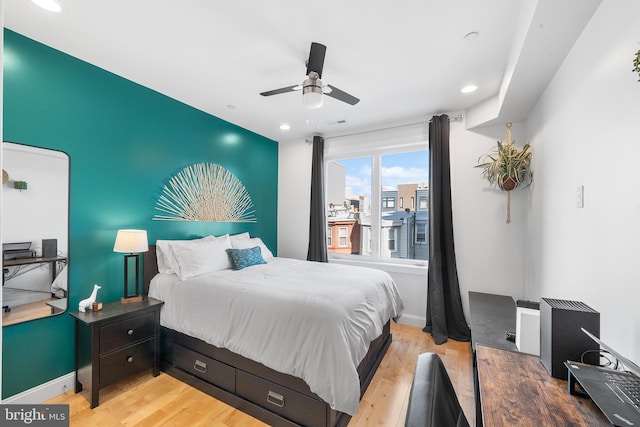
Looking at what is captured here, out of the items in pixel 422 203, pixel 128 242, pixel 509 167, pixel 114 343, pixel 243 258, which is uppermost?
pixel 509 167

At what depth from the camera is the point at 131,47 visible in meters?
2.23

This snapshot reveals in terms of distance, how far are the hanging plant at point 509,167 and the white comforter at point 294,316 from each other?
1.59 m

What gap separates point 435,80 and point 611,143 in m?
1.64

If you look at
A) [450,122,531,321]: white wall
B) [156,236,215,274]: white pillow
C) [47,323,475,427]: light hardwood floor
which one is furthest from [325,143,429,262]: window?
[156,236,215,274]: white pillow

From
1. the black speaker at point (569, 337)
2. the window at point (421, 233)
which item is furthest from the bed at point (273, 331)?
the window at point (421, 233)

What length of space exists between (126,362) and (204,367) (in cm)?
62

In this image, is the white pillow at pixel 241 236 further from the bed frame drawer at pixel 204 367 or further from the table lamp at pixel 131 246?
the bed frame drawer at pixel 204 367

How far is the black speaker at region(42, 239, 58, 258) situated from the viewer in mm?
2172

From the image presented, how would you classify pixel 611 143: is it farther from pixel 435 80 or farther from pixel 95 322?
pixel 95 322

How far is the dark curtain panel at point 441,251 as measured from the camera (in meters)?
3.27

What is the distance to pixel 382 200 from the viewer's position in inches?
160

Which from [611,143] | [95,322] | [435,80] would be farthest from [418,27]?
[95,322]

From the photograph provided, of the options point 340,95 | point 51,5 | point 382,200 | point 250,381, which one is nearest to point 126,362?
point 250,381

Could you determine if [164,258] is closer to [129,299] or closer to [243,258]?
[129,299]
